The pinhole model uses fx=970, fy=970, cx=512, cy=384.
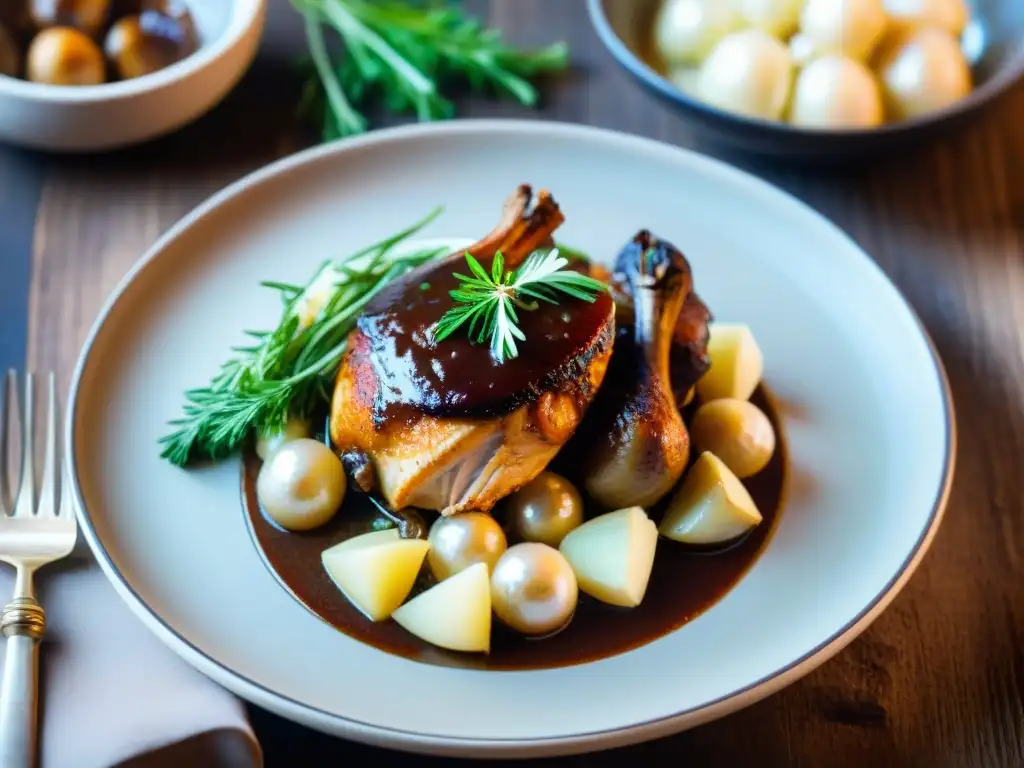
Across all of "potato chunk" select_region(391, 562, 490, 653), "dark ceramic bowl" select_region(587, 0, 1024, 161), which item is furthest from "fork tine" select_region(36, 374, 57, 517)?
"dark ceramic bowl" select_region(587, 0, 1024, 161)

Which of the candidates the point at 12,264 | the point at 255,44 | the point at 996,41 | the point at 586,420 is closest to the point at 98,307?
the point at 12,264

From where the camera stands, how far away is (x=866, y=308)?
6.35ft

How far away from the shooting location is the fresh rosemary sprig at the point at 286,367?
1.65 m

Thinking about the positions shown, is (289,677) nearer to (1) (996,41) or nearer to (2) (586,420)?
(2) (586,420)

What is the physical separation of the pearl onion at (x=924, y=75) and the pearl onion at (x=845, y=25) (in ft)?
0.26

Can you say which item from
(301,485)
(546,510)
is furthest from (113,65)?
(546,510)

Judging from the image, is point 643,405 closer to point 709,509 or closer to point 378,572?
point 709,509

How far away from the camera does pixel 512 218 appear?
5.78ft

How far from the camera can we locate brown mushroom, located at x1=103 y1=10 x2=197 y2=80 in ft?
7.16

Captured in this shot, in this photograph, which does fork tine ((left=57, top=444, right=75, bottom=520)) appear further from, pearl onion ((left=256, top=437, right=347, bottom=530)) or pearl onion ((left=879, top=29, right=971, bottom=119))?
pearl onion ((left=879, top=29, right=971, bottom=119))

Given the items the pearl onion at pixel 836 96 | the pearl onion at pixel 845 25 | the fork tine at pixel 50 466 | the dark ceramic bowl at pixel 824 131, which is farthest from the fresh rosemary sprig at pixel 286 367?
the pearl onion at pixel 845 25

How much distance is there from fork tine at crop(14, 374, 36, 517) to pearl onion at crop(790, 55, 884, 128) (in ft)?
5.52

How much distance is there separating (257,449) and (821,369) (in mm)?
1082

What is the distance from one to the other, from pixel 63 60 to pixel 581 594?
1603 millimetres
